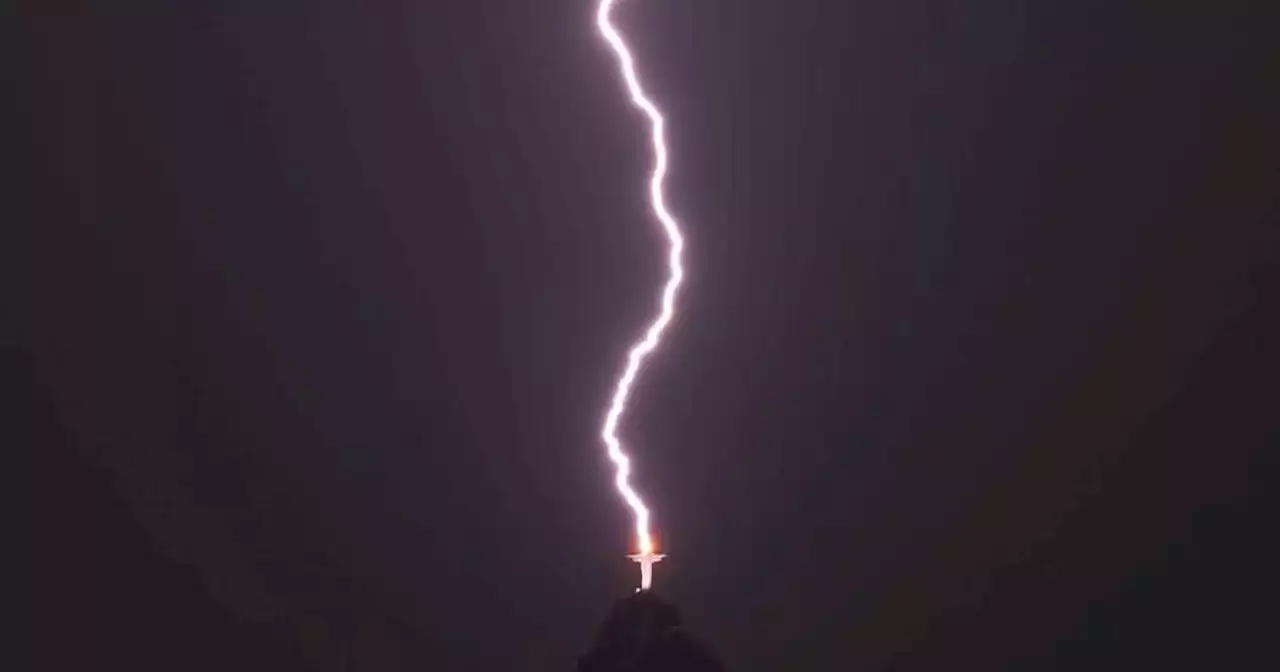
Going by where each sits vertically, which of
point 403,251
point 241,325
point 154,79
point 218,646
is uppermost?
point 154,79

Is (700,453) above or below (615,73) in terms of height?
below

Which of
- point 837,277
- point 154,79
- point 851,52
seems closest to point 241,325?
point 154,79

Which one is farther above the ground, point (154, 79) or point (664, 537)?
point (154, 79)

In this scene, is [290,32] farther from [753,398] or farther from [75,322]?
[753,398]

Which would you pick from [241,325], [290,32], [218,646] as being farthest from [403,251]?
[218,646]

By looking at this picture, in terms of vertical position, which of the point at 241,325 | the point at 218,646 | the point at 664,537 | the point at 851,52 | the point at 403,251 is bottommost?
the point at 218,646

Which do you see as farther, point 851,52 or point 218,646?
point 851,52

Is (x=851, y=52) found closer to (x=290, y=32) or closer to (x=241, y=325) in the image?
(x=290, y=32)

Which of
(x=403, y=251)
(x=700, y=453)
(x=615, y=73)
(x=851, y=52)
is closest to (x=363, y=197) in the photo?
(x=403, y=251)

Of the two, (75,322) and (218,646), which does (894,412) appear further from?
(75,322)
